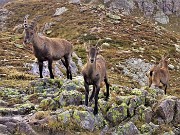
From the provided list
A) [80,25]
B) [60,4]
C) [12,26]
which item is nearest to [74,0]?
[60,4]

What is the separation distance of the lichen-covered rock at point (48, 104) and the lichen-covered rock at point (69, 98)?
11.6 inches

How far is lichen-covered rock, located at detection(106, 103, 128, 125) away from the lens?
16.6m

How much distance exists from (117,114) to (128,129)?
42.7 inches

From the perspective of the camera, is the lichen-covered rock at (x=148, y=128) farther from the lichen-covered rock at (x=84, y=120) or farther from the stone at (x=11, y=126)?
the stone at (x=11, y=126)

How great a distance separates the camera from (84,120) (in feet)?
51.0

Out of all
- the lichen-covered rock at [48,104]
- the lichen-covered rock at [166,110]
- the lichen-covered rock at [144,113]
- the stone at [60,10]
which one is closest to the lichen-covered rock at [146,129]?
the lichen-covered rock at [144,113]

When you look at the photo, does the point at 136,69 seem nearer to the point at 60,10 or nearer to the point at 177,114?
the point at 177,114

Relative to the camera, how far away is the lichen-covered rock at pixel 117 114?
16645 millimetres

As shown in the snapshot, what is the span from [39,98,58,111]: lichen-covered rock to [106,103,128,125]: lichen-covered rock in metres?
2.64

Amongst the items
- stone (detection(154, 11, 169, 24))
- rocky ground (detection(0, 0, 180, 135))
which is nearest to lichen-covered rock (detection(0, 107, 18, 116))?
rocky ground (detection(0, 0, 180, 135))

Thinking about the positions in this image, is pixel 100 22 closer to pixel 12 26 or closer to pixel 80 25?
pixel 80 25

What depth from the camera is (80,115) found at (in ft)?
51.2

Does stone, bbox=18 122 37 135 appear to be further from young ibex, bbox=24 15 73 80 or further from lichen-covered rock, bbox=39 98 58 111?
young ibex, bbox=24 15 73 80

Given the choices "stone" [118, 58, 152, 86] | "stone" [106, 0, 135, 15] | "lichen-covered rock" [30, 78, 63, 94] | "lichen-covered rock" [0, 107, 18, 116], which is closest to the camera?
"lichen-covered rock" [0, 107, 18, 116]
